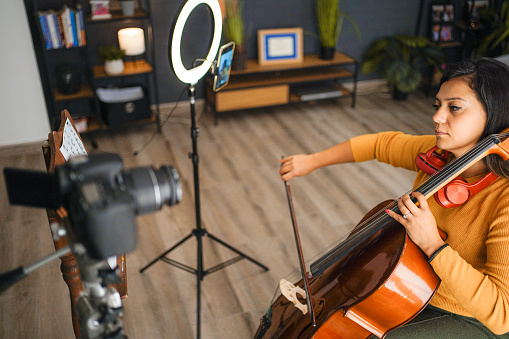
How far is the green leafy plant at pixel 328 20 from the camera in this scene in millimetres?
3719

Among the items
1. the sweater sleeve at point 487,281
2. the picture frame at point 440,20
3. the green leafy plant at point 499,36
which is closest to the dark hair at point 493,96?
the sweater sleeve at point 487,281

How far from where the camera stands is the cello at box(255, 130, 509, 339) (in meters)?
1.16

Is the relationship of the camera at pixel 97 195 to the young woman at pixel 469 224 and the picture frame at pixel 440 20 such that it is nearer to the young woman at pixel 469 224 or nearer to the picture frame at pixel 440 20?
the young woman at pixel 469 224

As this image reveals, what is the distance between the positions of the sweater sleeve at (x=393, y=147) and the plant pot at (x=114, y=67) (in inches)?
83.5

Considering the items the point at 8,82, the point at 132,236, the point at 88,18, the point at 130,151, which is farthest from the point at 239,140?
the point at 132,236

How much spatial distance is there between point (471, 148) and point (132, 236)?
3.10 feet

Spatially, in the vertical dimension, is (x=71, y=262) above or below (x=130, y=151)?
above

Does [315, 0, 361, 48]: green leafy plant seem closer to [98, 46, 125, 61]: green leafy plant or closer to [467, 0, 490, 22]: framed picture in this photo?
[467, 0, 490, 22]: framed picture

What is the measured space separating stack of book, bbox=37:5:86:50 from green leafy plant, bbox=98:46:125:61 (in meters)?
0.14

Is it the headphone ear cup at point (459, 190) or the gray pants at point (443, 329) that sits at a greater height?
the headphone ear cup at point (459, 190)

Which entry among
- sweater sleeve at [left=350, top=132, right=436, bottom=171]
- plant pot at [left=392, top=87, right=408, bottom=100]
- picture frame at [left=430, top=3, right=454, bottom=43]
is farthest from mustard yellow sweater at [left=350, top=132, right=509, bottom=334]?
picture frame at [left=430, top=3, right=454, bottom=43]

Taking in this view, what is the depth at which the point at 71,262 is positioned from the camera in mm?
1186

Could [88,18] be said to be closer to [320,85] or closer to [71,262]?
[320,85]

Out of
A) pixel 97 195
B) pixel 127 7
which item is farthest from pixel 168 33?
pixel 97 195
